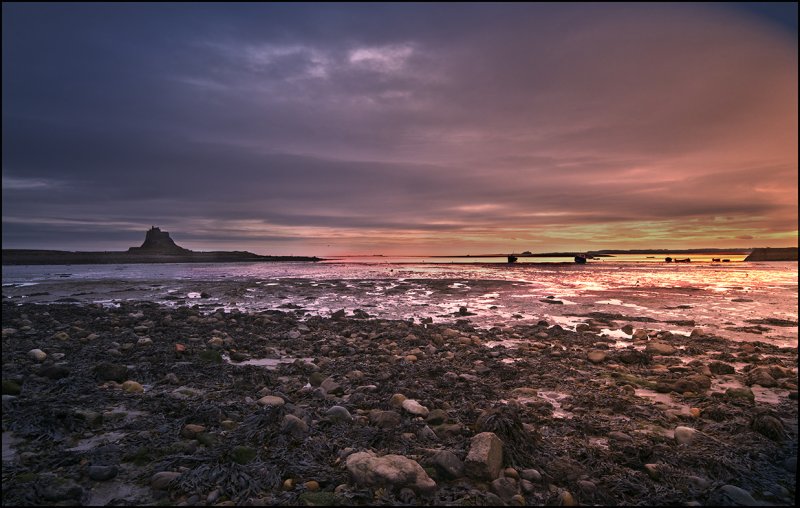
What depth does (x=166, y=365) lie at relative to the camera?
306 inches

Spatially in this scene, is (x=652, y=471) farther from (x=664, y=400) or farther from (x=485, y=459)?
(x=664, y=400)

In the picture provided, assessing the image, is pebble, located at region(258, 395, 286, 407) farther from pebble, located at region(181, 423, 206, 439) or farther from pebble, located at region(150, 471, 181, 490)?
pebble, located at region(150, 471, 181, 490)

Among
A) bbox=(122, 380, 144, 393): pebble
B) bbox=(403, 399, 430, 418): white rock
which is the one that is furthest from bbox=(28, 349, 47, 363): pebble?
bbox=(403, 399, 430, 418): white rock

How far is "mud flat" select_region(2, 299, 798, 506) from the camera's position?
368cm

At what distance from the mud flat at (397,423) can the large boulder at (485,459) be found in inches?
0.7

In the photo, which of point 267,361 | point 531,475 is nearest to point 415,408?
point 531,475

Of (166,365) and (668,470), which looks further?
(166,365)

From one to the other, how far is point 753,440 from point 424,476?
3.87 meters

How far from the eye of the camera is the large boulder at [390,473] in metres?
3.66

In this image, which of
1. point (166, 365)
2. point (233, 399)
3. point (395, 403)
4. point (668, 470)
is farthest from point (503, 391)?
point (166, 365)

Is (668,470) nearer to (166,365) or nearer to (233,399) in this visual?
(233,399)

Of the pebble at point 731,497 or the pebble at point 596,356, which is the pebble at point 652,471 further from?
the pebble at point 596,356

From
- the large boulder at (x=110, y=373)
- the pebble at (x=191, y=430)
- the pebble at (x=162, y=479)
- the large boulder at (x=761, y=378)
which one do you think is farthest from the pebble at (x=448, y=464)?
the large boulder at (x=761, y=378)

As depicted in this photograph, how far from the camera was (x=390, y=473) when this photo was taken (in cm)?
371
